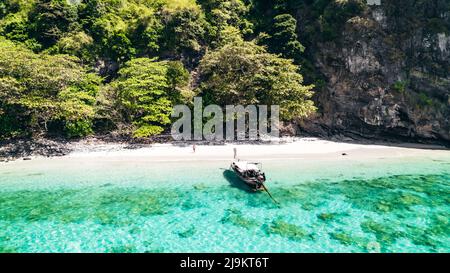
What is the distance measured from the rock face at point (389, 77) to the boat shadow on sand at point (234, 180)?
72.8 ft

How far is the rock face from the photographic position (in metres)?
38.7

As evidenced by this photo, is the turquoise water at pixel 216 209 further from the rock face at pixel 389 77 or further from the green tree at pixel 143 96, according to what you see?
the rock face at pixel 389 77

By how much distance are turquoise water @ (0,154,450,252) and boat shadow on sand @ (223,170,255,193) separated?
0.53 feet

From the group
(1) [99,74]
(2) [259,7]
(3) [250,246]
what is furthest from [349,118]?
(1) [99,74]

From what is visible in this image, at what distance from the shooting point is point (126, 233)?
14.1 m

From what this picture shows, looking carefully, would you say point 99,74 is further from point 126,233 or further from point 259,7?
point 126,233

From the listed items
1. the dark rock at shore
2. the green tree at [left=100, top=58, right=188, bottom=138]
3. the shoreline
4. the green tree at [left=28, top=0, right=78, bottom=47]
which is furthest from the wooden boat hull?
the green tree at [left=28, top=0, right=78, bottom=47]

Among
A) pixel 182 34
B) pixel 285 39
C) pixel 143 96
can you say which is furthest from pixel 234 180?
pixel 182 34

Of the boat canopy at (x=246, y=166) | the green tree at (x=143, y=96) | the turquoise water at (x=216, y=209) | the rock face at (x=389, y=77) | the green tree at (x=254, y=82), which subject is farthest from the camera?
the rock face at (x=389, y=77)

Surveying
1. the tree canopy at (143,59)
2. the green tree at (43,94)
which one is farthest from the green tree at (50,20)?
the green tree at (43,94)

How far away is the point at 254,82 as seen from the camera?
3797 cm

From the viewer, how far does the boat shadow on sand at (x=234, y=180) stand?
21.0 metres

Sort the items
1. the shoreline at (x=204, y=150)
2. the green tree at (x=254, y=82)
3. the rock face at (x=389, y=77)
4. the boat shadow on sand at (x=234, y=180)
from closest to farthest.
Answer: the boat shadow on sand at (x=234, y=180) → the shoreline at (x=204, y=150) → the green tree at (x=254, y=82) → the rock face at (x=389, y=77)
